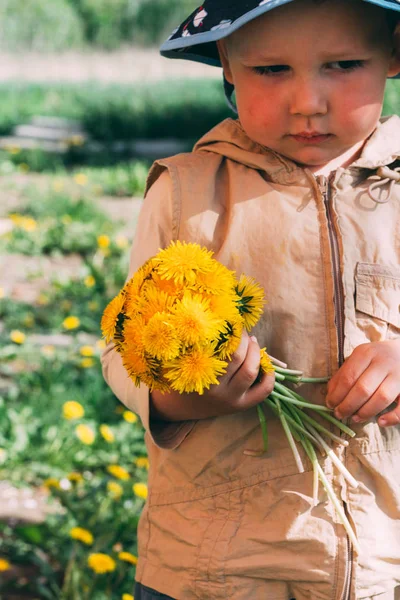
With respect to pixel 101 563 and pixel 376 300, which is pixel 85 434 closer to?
pixel 101 563

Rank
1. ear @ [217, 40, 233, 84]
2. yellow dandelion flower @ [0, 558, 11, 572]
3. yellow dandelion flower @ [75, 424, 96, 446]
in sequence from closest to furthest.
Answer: ear @ [217, 40, 233, 84] < yellow dandelion flower @ [0, 558, 11, 572] < yellow dandelion flower @ [75, 424, 96, 446]

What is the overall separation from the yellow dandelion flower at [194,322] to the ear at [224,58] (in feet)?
2.02

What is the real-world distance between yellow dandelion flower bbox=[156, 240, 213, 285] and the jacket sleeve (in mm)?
268

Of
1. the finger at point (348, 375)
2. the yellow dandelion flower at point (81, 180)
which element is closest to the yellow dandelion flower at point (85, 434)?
the finger at point (348, 375)

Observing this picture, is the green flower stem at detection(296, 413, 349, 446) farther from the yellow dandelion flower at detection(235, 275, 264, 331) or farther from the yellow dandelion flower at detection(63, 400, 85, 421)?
the yellow dandelion flower at detection(63, 400, 85, 421)

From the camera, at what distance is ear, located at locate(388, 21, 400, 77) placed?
5.08 feet

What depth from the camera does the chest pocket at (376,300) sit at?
1526 millimetres

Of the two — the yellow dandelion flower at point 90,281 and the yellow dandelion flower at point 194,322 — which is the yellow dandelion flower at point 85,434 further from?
the yellow dandelion flower at point 194,322

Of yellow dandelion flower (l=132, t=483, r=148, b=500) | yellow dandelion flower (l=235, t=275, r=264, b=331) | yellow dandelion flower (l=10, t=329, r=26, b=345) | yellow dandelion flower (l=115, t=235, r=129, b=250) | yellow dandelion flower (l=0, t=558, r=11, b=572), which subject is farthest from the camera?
yellow dandelion flower (l=115, t=235, r=129, b=250)

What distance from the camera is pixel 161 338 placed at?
1.22 meters

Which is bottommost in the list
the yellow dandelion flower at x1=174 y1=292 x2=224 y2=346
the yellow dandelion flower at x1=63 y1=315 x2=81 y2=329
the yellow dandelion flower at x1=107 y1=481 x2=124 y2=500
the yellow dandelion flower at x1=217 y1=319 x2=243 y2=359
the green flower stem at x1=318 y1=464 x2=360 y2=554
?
the yellow dandelion flower at x1=107 y1=481 x2=124 y2=500

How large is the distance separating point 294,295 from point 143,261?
290 millimetres

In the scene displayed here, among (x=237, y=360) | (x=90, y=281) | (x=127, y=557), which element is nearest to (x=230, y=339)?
(x=237, y=360)

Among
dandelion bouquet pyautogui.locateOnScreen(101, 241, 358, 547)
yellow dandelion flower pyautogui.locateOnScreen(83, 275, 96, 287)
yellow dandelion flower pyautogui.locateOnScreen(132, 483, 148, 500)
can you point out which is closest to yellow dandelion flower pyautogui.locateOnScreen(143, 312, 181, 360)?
dandelion bouquet pyautogui.locateOnScreen(101, 241, 358, 547)
